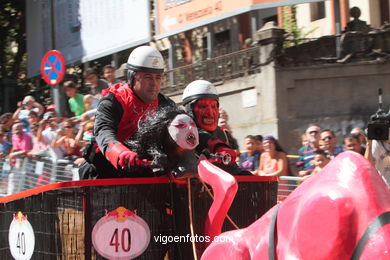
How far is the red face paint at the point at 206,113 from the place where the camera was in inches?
226

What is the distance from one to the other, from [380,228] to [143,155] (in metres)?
2.00

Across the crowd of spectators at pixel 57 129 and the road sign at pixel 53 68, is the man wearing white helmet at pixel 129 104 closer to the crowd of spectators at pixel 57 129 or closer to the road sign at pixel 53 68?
the crowd of spectators at pixel 57 129

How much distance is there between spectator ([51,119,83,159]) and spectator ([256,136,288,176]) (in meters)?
2.38

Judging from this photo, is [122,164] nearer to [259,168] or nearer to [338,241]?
[338,241]

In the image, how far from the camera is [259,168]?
886 cm

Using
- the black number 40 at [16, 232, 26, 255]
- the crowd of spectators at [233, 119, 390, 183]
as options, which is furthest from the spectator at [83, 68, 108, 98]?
the black number 40 at [16, 232, 26, 255]

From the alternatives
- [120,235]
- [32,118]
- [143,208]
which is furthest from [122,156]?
[32,118]

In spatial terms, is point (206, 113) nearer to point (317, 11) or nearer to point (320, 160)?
point (320, 160)

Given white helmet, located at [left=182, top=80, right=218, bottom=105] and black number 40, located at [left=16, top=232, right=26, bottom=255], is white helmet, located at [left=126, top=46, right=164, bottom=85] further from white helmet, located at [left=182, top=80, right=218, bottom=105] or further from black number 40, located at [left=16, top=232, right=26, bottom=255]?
black number 40, located at [left=16, top=232, right=26, bottom=255]

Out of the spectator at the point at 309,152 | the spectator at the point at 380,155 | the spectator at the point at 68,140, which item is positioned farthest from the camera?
the spectator at the point at 68,140

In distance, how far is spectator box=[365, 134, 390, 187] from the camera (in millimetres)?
6828

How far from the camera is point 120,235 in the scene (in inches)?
195

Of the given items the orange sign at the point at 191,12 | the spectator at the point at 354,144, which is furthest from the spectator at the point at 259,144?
the orange sign at the point at 191,12

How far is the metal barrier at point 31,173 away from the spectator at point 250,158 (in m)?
1.97
